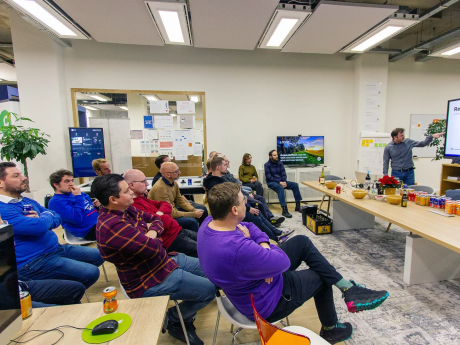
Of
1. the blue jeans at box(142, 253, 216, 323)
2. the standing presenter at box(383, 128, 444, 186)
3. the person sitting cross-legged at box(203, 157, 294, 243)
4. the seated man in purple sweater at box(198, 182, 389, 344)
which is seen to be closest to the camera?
the seated man in purple sweater at box(198, 182, 389, 344)

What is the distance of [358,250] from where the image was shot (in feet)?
10.2

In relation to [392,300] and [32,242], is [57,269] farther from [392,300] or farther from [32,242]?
[392,300]

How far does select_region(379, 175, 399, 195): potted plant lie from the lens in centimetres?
309

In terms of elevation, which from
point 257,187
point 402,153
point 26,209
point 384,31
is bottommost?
point 257,187

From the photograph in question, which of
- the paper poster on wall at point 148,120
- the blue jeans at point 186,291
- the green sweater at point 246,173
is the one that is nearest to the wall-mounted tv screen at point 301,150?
the green sweater at point 246,173

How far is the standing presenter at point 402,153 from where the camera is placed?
13.4 feet

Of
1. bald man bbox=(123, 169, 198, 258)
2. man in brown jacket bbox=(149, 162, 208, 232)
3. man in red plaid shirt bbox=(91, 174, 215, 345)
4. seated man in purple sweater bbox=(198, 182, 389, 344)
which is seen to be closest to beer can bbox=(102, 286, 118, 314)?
man in red plaid shirt bbox=(91, 174, 215, 345)

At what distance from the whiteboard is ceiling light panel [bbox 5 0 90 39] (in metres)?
7.36

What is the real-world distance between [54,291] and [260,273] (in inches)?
53.5

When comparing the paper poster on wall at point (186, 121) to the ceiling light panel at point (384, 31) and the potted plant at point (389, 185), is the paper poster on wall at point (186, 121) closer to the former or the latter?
the ceiling light panel at point (384, 31)

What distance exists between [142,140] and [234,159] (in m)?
2.07

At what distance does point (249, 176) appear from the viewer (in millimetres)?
5199

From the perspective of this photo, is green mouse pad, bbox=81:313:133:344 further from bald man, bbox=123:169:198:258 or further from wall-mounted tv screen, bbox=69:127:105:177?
wall-mounted tv screen, bbox=69:127:105:177

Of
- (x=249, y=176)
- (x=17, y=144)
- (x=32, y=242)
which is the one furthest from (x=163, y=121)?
(x=32, y=242)
